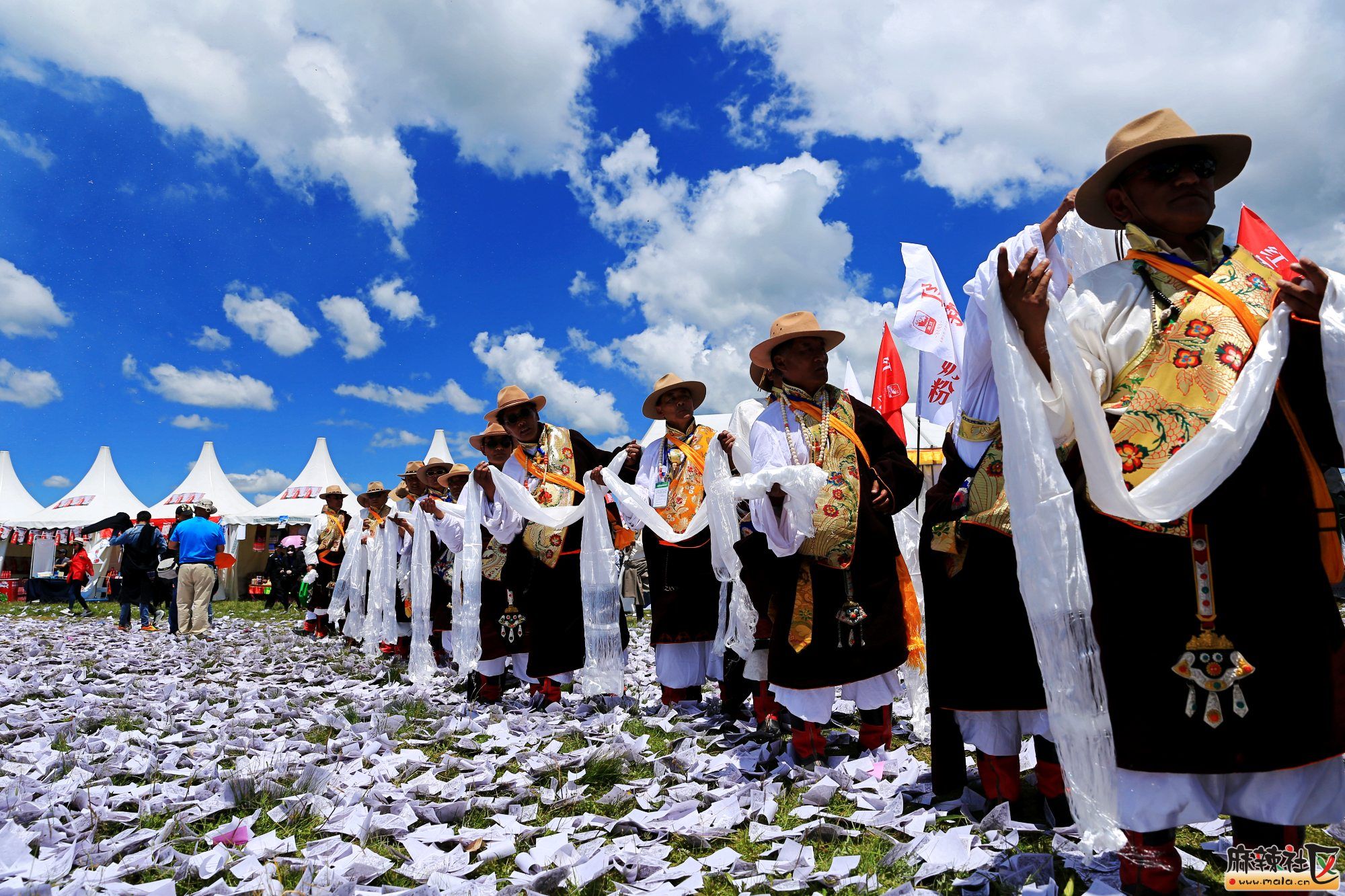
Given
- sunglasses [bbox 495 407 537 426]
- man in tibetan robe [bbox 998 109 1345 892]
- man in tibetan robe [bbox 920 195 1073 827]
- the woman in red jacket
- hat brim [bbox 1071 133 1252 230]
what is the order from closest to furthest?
man in tibetan robe [bbox 998 109 1345 892] < hat brim [bbox 1071 133 1252 230] < man in tibetan robe [bbox 920 195 1073 827] < sunglasses [bbox 495 407 537 426] < the woman in red jacket

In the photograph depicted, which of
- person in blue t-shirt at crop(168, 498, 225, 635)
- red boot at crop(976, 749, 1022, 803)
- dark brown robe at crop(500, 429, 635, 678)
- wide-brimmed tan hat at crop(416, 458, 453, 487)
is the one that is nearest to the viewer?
red boot at crop(976, 749, 1022, 803)

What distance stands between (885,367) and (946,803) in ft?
17.3

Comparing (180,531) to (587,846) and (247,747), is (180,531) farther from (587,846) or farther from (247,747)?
(587,846)

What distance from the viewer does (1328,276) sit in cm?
184

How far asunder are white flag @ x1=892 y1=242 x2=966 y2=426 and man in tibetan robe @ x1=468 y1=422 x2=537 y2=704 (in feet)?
11.8

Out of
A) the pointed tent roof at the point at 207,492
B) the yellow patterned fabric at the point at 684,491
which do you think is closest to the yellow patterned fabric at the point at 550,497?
the yellow patterned fabric at the point at 684,491

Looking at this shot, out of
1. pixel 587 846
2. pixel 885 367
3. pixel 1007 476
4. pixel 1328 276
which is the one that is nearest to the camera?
pixel 1328 276

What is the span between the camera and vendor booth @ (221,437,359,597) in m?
22.4

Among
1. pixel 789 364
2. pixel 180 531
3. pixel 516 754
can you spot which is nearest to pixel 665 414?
pixel 789 364

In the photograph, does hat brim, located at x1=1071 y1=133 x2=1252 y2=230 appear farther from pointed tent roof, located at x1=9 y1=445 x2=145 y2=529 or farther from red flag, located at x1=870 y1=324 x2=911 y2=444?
pointed tent roof, located at x1=9 y1=445 x2=145 y2=529

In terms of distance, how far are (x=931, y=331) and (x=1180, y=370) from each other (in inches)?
193

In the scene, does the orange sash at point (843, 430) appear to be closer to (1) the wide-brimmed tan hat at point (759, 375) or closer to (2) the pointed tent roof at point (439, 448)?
(1) the wide-brimmed tan hat at point (759, 375)

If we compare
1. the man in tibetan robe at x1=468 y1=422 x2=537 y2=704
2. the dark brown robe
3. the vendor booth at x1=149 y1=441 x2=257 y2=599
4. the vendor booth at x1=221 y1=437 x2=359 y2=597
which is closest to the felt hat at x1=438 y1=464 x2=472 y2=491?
the man in tibetan robe at x1=468 y1=422 x2=537 y2=704

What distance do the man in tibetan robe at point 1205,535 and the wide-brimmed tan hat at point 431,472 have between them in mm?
7496
